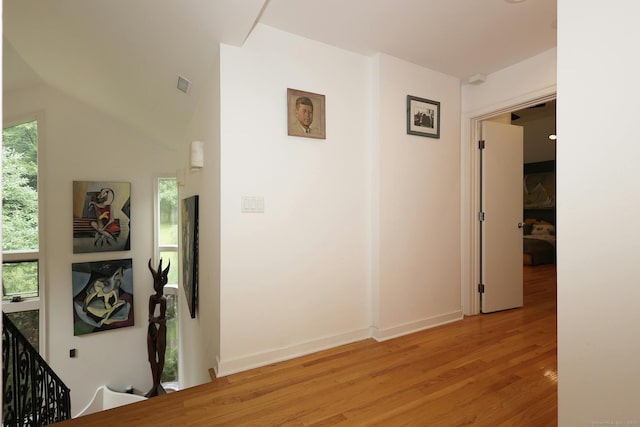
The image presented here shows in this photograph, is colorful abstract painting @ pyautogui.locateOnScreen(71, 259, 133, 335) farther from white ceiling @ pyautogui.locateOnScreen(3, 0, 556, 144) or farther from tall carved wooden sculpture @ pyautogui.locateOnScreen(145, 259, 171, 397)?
white ceiling @ pyautogui.locateOnScreen(3, 0, 556, 144)

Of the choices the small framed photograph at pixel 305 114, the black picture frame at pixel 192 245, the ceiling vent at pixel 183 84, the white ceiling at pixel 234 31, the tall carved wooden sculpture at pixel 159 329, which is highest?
the white ceiling at pixel 234 31

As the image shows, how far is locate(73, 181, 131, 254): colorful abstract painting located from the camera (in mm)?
4953

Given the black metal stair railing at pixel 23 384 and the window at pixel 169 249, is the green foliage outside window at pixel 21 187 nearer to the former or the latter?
the window at pixel 169 249

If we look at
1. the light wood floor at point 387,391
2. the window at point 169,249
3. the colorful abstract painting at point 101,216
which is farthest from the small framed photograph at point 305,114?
the colorful abstract painting at point 101,216

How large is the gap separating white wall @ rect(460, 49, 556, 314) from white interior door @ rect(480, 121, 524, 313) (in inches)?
4.4

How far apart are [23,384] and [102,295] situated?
306 centimetres

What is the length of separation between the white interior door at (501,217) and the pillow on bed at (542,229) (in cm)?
467

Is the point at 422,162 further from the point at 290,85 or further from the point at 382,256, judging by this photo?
the point at 290,85

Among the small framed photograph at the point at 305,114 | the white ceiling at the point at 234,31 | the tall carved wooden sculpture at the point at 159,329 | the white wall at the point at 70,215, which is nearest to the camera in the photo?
the white ceiling at the point at 234,31

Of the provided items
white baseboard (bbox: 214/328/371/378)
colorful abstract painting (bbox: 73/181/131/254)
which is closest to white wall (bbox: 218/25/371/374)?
white baseboard (bbox: 214/328/371/378)

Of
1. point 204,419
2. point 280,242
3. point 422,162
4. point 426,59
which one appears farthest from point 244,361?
point 426,59

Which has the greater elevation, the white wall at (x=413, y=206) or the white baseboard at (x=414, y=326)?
the white wall at (x=413, y=206)

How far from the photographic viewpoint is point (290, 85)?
2459 mm

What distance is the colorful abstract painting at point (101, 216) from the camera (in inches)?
195
